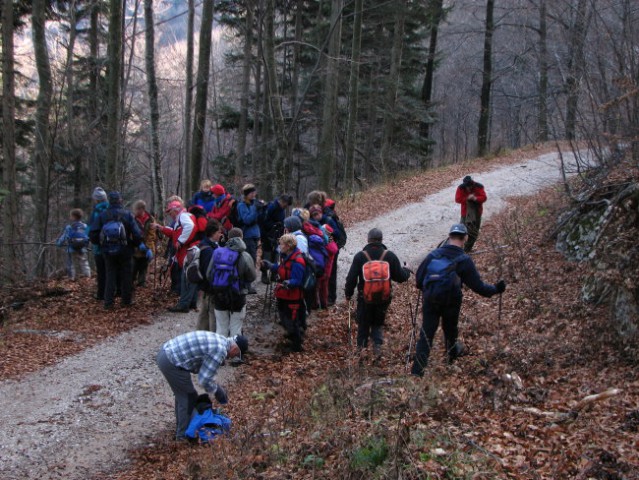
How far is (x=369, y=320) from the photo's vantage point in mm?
7664

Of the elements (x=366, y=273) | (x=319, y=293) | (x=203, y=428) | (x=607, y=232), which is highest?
(x=607, y=232)

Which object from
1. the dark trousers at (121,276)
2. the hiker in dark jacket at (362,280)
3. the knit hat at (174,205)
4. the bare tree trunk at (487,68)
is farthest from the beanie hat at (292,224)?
the bare tree trunk at (487,68)

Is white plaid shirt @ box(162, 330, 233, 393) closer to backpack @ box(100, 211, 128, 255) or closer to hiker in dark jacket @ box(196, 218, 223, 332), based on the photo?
hiker in dark jacket @ box(196, 218, 223, 332)

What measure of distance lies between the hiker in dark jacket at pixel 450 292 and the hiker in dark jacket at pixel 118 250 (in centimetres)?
551

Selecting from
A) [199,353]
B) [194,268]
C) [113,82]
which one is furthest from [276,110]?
[199,353]

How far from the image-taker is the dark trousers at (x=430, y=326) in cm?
654

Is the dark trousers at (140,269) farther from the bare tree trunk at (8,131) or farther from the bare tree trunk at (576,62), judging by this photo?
the bare tree trunk at (576,62)

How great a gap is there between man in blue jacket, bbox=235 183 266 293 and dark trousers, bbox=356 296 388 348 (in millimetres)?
2993

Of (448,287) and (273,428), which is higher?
(448,287)

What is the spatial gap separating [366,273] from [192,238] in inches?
143

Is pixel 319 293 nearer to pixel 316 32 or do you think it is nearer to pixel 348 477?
pixel 348 477

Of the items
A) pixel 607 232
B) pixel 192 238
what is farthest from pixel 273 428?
pixel 607 232

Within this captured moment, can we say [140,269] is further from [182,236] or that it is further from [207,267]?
[207,267]

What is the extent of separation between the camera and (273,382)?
7598 millimetres
